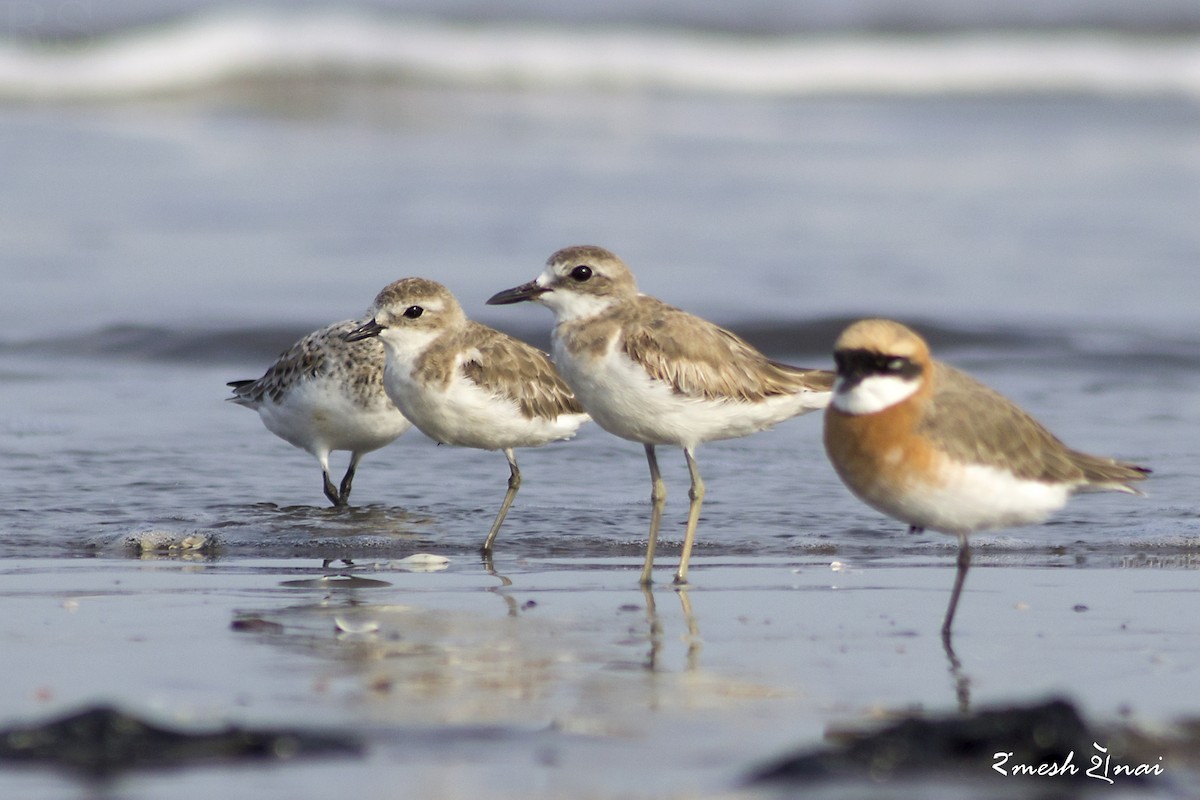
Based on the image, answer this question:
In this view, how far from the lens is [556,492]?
9.23 m

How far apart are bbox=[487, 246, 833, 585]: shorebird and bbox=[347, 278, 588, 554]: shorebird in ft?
1.52

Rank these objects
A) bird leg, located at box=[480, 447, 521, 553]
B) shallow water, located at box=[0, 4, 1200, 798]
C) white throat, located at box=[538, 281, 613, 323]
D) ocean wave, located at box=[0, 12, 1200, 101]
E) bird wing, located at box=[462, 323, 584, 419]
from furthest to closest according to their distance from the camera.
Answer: ocean wave, located at box=[0, 12, 1200, 101] < bird wing, located at box=[462, 323, 584, 419] < bird leg, located at box=[480, 447, 521, 553] < white throat, located at box=[538, 281, 613, 323] < shallow water, located at box=[0, 4, 1200, 798]

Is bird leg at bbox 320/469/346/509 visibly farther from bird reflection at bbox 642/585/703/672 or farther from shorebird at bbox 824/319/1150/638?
shorebird at bbox 824/319/1150/638

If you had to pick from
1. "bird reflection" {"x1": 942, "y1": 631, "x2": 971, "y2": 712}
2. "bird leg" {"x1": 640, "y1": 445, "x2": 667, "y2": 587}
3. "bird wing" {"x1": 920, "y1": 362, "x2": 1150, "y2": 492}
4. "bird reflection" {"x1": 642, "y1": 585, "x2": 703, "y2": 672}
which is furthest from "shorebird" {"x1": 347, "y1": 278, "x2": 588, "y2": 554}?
"bird reflection" {"x1": 942, "y1": 631, "x2": 971, "y2": 712}

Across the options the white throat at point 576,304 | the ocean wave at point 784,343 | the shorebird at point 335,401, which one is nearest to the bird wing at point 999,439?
the white throat at point 576,304

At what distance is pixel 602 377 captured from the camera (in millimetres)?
7133

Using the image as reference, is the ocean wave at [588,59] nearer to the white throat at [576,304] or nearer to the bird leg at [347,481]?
the bird leg at [347,481]

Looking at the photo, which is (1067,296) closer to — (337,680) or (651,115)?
(337,680)

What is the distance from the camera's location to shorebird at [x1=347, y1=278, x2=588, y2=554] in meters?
7.98

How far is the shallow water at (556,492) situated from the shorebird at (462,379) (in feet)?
1.79

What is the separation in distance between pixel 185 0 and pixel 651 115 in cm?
1048

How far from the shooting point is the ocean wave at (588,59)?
3027cm

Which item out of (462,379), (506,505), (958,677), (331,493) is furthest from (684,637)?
(331,493)

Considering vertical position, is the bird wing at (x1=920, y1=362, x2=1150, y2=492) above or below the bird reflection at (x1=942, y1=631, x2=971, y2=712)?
above
